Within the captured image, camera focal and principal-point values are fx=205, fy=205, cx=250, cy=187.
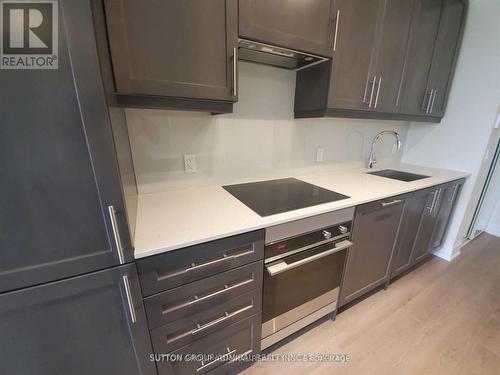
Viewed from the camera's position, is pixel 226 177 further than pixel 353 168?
No

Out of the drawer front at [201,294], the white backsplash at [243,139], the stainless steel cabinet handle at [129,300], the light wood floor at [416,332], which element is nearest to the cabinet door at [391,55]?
the white backsplash at [243,139]

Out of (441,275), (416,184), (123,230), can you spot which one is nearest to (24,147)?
(123,230)

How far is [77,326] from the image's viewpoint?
66 cm

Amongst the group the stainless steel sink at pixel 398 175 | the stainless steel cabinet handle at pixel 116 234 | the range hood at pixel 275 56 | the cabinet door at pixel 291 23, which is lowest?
the stainless steel sink at pixel 398 175

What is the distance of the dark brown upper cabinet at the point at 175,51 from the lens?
0.73 meters

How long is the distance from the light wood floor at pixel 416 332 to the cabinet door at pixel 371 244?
21 centimetres

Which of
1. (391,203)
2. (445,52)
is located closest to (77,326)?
(391,203)

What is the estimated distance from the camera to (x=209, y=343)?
937mm

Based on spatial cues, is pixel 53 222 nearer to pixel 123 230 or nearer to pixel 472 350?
pixel 123 230

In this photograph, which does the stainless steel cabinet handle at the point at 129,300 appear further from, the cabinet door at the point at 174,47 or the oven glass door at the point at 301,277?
the cabinet door at the point at 174,47

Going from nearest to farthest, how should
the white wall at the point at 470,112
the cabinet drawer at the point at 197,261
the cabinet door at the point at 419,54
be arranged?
the cabinet drawer at the point at 197,261, the cabinet door at the point at 419,54, the white wall at the point at 470,112

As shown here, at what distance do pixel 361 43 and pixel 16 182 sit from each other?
169 cm

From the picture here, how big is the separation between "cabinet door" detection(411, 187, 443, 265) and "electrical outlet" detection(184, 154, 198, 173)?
176cm

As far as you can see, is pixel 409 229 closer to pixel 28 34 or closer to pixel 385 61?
pixel 385 61
